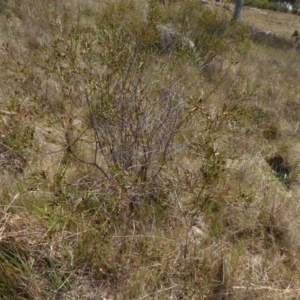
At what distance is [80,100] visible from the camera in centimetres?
247

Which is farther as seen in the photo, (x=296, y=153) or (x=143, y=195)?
(x=296, y=153)

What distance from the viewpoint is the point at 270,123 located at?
10.9 ft

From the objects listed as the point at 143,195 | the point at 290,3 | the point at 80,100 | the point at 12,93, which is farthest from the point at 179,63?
the point at 290,3

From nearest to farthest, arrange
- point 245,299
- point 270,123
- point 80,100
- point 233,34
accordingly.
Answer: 1. point 245,299
2. point 80,100
3. point 270,123
4. point 233,34

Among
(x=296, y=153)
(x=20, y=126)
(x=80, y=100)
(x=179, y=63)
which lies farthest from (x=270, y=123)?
(x=20, y=126)

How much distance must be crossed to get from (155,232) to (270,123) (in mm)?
2347

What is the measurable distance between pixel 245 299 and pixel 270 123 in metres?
2.39

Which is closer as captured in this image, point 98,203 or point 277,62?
point 98,203

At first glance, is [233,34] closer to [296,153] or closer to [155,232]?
[296,153]

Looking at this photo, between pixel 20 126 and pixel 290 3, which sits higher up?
pixel 290 3

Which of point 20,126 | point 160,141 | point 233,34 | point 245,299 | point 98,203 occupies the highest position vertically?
point 233,34

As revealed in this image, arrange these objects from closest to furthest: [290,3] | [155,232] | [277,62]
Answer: [155,232] < [277,62] < [290,3]

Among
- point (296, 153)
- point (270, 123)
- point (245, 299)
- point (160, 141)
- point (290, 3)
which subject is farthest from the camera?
point (290, 3)

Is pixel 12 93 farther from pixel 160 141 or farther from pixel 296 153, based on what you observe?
pixel 296 153
